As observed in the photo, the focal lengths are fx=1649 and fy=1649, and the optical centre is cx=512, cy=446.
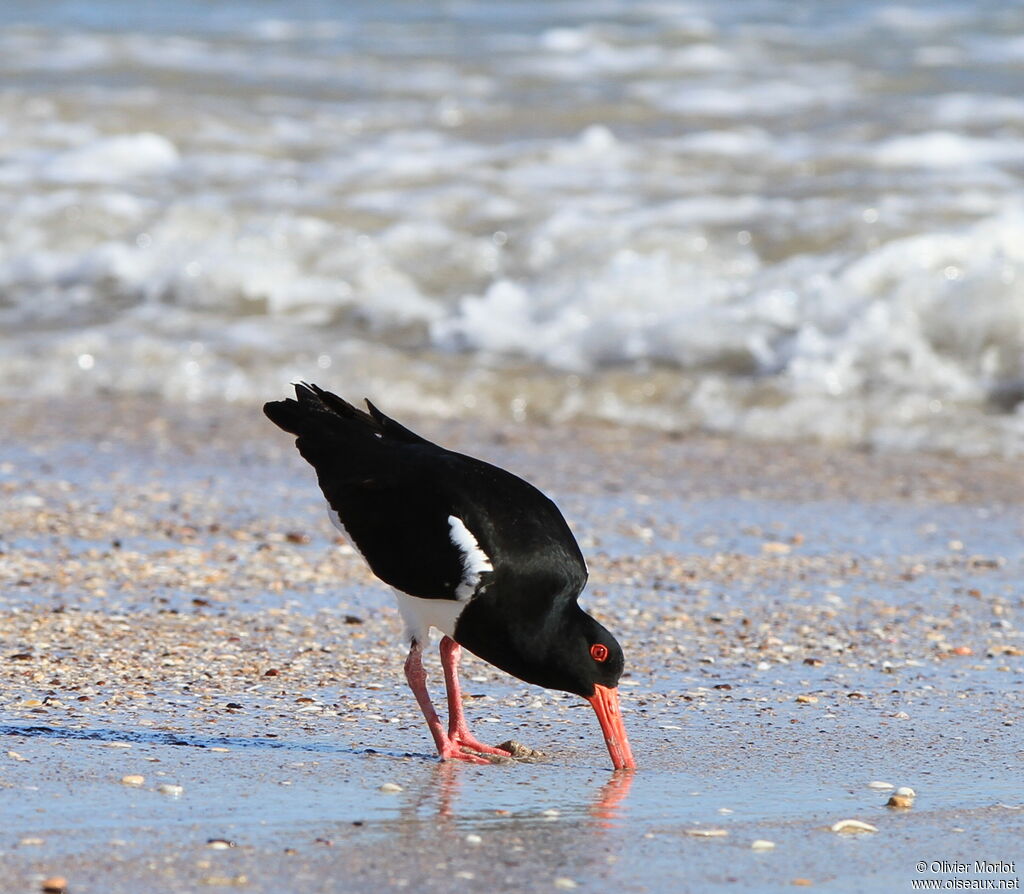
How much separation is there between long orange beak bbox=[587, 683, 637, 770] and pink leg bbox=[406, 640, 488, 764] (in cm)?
31

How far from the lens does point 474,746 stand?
4.18m

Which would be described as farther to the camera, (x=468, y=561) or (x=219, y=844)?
(x=468, y=561)

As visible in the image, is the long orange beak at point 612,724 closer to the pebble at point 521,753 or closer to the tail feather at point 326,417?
the pebble at point 521,753

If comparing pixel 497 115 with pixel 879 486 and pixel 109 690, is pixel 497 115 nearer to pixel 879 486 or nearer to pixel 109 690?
pixel 879 486

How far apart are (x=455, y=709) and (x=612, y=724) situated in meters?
0.43

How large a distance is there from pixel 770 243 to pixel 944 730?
21.6 feet

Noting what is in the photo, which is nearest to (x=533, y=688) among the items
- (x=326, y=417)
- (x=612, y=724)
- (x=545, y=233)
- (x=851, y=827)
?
(x=612, y=724)

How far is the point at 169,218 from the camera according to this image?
37.6 ft

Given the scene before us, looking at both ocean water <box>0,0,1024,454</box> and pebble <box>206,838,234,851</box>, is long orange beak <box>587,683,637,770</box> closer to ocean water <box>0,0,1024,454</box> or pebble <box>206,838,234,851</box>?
pebble <box>206,838,234,851</box>

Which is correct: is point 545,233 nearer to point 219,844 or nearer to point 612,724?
point 612,724

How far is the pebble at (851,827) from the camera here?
3599mm

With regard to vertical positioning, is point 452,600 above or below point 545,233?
below

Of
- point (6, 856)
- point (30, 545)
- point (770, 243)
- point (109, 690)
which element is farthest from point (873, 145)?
point (6, 856)

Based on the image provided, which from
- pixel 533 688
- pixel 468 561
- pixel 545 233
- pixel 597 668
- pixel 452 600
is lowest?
pixel 533 688
